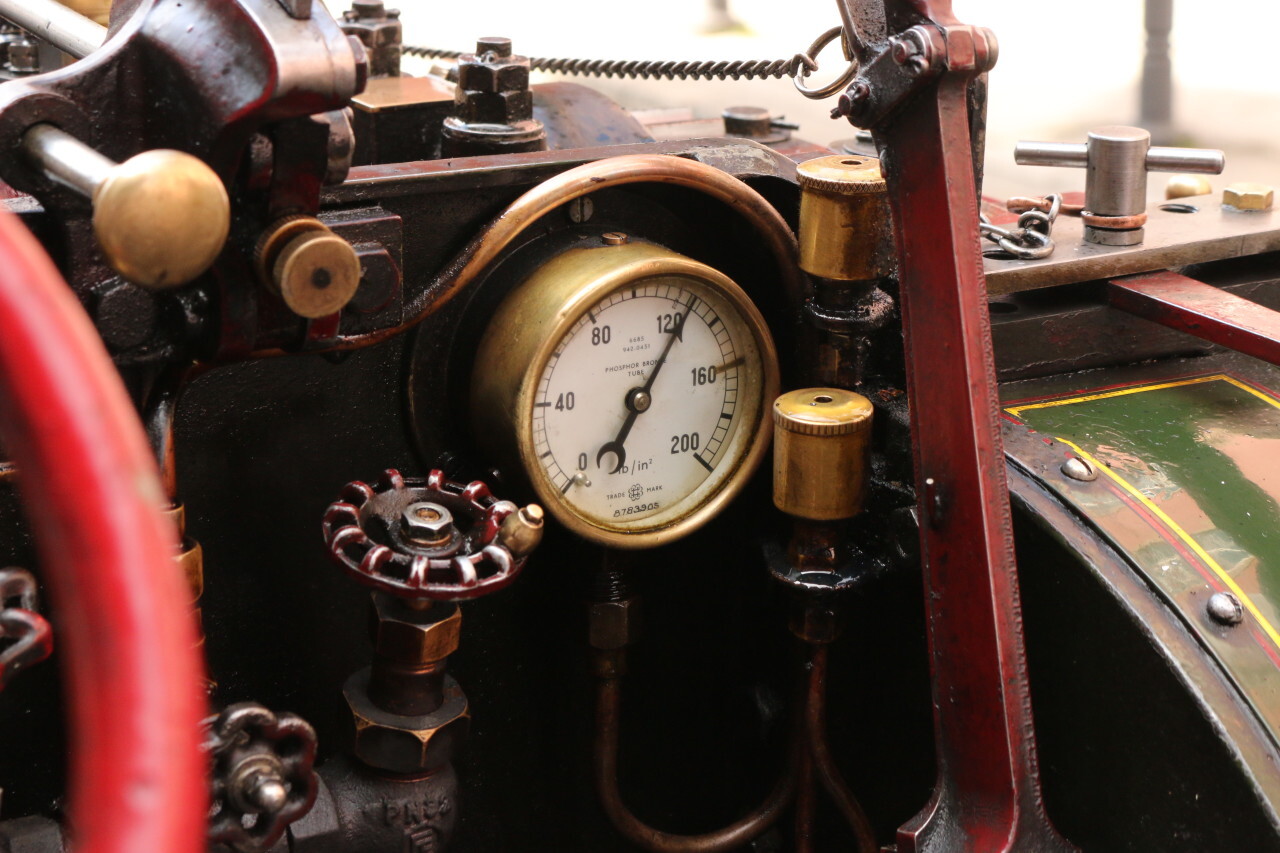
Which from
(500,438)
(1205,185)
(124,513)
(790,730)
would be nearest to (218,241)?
(124,513)

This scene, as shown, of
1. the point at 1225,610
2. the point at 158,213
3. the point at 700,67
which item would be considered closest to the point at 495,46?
the point at 700,67

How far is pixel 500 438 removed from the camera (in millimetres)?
1164

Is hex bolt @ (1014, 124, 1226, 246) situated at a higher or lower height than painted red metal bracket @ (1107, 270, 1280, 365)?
higher

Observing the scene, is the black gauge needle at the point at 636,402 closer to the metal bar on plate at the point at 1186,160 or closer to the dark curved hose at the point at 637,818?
the dark curved hose at the point at 637,818

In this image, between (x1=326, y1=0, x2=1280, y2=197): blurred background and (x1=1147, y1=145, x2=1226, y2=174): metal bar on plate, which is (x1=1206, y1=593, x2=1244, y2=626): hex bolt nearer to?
(x1=1147, y1=145, x2=1226, y2=174): metal bar on plate

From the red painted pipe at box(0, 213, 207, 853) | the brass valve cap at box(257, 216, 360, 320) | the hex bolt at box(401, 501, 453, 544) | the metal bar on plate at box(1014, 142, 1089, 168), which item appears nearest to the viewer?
the red painted pipe at box(0, 213, 207, 853)

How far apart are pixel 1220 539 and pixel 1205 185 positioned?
0.77 metres

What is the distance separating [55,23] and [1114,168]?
3.25 feet

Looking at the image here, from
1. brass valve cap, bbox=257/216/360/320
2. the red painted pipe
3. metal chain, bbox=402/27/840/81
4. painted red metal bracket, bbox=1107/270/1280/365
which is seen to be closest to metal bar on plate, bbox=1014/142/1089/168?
painted red metal bracket, bbox=1107/270/1280/365

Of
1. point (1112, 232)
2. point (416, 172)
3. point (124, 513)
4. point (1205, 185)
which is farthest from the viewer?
point (1205, 185)

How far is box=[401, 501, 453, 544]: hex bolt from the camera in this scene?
1.03 metres

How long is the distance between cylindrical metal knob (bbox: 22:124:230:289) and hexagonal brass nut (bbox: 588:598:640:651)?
669 mm

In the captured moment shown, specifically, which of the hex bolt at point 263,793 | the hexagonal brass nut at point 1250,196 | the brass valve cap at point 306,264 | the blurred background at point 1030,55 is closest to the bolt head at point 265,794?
the hex bolt at point 263,793

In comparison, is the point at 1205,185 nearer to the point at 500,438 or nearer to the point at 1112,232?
the point at 1112,232
